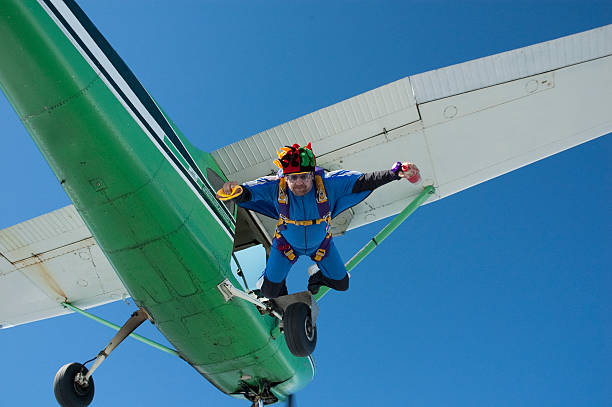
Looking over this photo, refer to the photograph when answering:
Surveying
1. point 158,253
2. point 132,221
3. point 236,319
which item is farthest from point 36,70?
point 236,319

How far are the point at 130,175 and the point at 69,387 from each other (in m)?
3.03

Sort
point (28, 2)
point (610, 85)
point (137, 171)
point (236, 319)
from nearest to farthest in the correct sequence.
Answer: point (28, 2)
point (137, 171)
point (236, 319)
point (610, 85)

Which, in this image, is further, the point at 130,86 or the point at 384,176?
the point at 130,86

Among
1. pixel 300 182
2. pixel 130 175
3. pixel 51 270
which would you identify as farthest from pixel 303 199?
pixel 51 270

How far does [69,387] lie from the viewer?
21.9 feet

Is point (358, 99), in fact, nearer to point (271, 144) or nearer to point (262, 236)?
point (271, 144)

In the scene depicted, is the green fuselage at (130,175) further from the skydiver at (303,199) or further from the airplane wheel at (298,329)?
A: the airplane wheel at (298,329)

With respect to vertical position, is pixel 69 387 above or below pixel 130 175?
below

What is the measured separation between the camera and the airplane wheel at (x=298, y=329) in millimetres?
5754

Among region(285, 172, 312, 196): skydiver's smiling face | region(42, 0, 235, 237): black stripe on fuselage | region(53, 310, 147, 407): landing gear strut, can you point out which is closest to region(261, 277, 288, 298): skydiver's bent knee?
region(42, 0, 235, 237): black stripe on fuselage

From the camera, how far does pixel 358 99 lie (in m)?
7.27

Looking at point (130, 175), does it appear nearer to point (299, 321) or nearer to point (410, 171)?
point (299, 321)

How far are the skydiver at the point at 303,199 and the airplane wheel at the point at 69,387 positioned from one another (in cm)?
254

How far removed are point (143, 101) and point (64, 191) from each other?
1.22m
